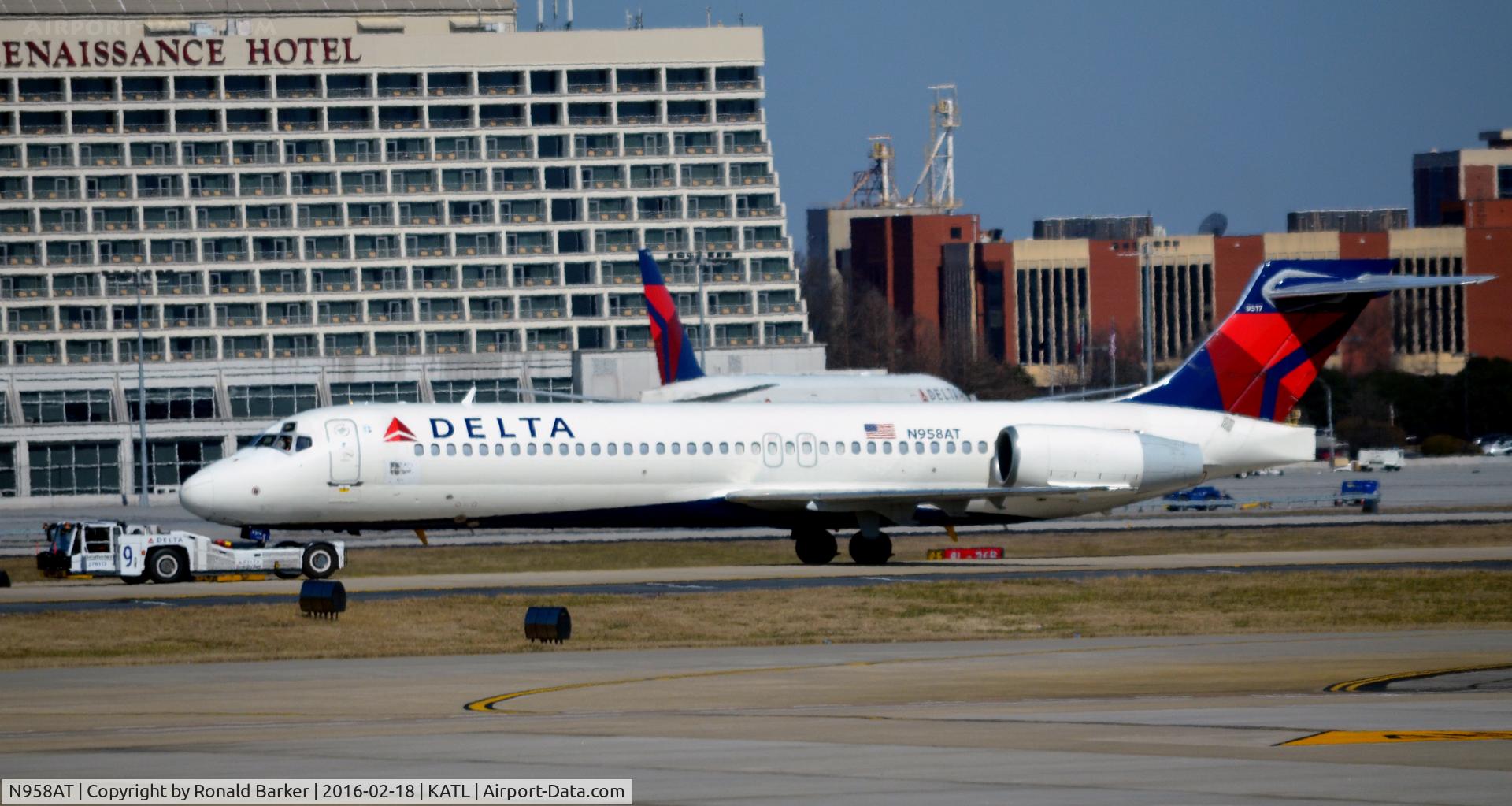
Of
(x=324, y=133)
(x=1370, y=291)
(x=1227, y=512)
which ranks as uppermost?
(x=324, y=133)

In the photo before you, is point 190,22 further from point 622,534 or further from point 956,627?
point 956,627

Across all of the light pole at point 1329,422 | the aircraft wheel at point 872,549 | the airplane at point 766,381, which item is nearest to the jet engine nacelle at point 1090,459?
the aircraft wheel at point 872,549

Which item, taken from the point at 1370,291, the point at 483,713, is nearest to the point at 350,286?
the point at 1370,291

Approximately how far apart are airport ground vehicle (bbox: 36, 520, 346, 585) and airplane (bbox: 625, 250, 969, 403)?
2789 cm

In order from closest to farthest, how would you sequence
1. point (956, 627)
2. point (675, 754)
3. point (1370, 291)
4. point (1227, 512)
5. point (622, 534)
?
point (675, 754)
point (956, 627)
point (1370, 291)
point (622, 534)
point (1227, 512)

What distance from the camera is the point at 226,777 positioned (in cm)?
1591

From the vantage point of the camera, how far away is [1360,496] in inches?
3063

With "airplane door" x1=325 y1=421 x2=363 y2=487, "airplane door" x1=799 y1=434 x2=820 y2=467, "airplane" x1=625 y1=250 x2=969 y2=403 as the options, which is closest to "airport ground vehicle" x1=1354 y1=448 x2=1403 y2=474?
"airplane" x1=625 y1=250 x2=969 y2=403

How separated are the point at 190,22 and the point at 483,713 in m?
127

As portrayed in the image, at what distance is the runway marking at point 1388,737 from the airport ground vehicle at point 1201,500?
53445 millimetres

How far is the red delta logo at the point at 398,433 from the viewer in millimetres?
44344

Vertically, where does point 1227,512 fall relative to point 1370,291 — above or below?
below

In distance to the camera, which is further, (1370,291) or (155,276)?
(155,276)

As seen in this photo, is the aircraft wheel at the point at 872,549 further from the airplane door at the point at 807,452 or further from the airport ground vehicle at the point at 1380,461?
the airport ground vehicle at the point at 1380,461
